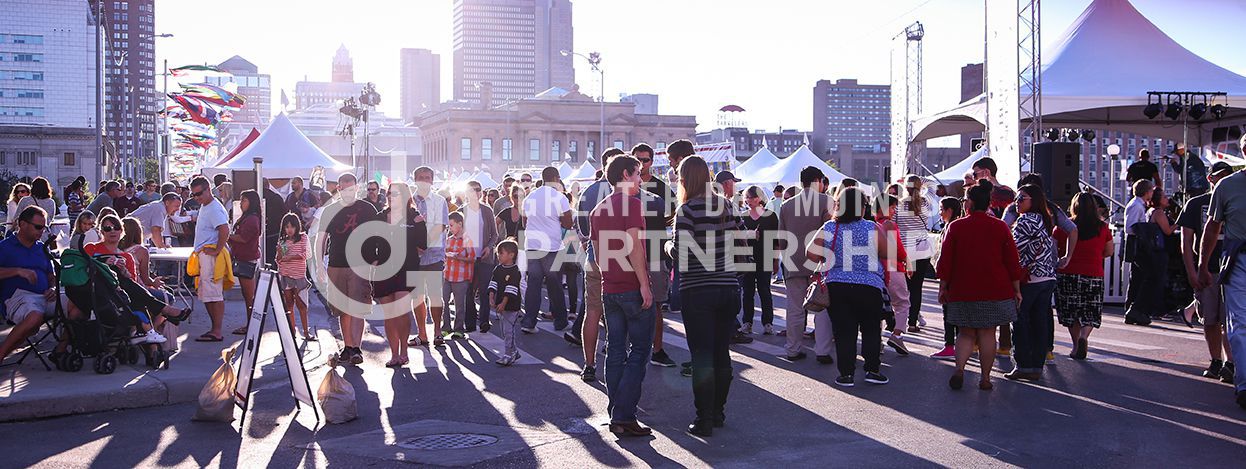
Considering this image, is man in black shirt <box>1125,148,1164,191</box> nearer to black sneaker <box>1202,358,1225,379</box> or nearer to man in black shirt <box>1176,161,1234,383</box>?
man in black shirt <box>1176,161,1234,383</box>

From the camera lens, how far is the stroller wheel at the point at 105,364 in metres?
8.64

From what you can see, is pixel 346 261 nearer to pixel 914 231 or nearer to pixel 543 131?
pixel 914 231

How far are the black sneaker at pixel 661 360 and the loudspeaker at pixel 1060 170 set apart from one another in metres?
7.27

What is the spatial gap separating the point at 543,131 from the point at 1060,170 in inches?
4412

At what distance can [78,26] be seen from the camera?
394 ft

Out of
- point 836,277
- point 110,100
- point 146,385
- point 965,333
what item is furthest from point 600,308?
point 110,100

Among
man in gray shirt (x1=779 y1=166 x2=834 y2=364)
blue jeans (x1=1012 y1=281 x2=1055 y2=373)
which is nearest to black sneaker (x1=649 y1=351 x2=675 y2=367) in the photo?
man in gray shirt (x1=779 y1=166 x2=834 y2=364)

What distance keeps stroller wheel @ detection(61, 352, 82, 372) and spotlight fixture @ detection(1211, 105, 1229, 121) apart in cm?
2186

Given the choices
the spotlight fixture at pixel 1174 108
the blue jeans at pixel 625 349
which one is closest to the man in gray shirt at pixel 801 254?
the blue jeans at pixel 625 349

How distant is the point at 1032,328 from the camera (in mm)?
8883

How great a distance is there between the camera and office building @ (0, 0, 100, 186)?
111125 mm

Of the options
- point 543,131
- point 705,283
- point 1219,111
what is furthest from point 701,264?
point 543,131

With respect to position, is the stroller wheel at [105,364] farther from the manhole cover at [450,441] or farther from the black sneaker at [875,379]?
the black sneaker at [875,379]

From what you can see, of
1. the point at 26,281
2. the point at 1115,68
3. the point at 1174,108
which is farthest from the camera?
the point at 1115,68
